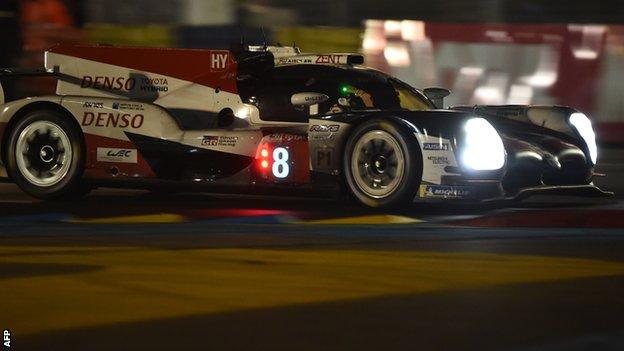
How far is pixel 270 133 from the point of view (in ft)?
31.7

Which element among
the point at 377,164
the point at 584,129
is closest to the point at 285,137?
the point at 377,164

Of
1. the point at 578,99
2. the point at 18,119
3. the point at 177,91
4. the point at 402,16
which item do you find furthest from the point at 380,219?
the point at 402,16

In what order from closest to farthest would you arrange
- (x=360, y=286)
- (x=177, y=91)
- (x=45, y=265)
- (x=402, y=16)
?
(x=360, y=286) < (x=45, y=265) < (x=177, y=91) < (x=402, y=16)

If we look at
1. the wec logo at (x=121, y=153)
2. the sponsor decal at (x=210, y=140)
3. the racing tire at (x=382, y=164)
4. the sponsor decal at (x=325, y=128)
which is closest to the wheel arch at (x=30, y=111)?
the wec logo at (x=121, y=153)

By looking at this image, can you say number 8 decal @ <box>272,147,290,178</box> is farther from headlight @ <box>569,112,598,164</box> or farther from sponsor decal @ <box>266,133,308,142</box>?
headlight @ <box>569,112,598,164</box>

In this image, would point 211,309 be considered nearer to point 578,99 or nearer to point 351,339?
point 351,339

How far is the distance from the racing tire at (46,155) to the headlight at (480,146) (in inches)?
123

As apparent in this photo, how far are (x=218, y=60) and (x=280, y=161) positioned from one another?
1359 millimetres

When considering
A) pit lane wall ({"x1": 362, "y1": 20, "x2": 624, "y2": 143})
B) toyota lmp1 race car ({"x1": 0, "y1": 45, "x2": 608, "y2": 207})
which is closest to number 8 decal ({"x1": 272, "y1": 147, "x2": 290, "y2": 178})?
toyota lmp1 race car ({"x1": 0, "y1": 45, "x2": 608, "y2": 207})

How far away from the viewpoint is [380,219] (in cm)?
904

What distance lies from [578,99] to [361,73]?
8296 millimetres

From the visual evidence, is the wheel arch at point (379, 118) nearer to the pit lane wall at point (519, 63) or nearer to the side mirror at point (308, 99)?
the side mirror at point (308, 99)

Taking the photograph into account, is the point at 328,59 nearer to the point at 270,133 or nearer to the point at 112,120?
the point at 270,133

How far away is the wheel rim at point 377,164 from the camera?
928 cm
